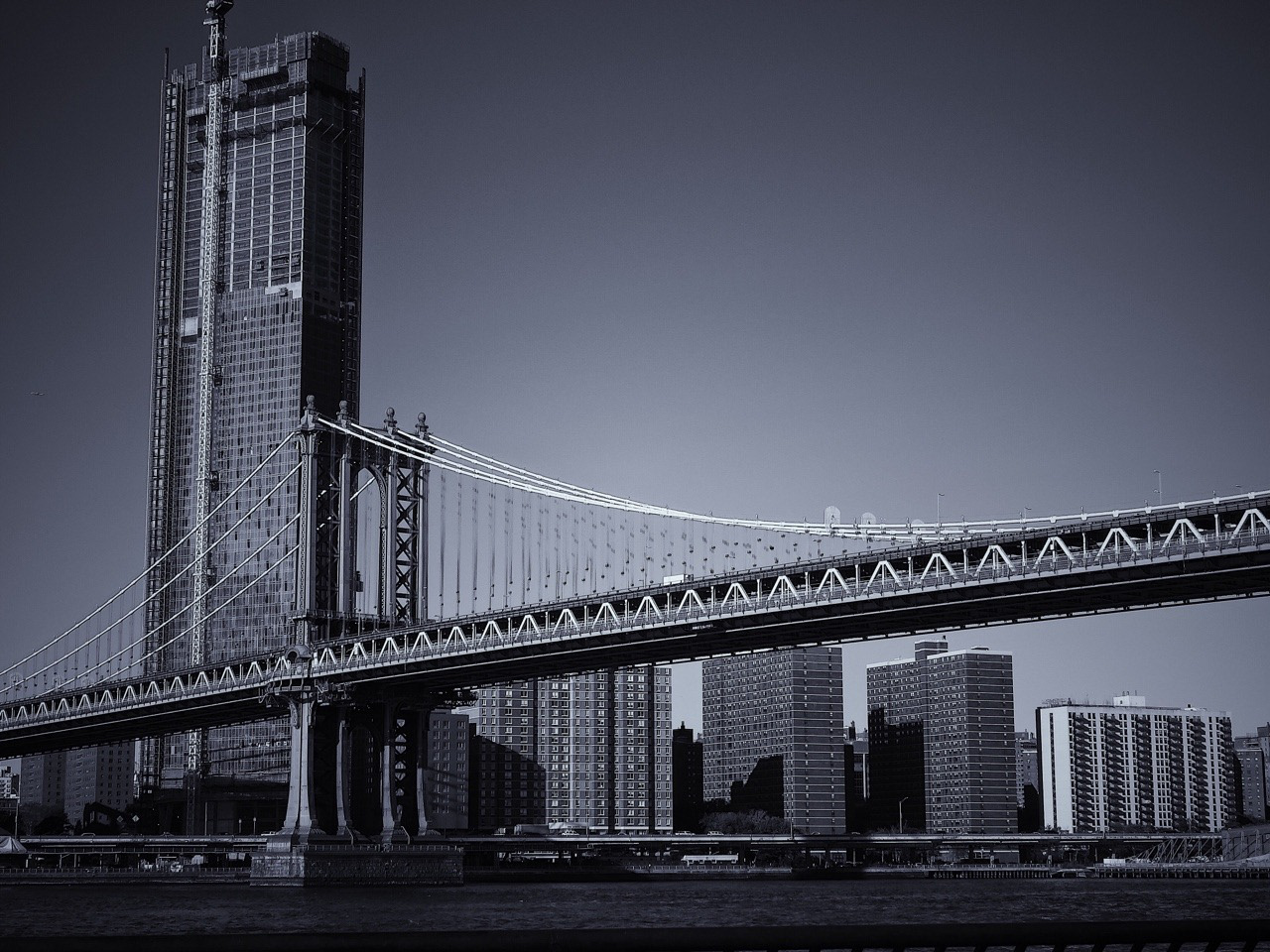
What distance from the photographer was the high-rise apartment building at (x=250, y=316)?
465 feet

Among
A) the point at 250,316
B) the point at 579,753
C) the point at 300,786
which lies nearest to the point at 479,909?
the point at 300,786

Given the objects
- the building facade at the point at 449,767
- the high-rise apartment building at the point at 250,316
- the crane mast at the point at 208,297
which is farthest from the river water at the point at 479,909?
the building facade at the point at 449,767

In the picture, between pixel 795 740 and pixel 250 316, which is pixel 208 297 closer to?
pixel 250 316

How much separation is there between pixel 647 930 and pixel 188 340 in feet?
481

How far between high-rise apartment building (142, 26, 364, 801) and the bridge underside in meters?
47.4

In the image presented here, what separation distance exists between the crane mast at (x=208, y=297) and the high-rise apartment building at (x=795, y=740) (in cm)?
6489

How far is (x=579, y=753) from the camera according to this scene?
561 feet

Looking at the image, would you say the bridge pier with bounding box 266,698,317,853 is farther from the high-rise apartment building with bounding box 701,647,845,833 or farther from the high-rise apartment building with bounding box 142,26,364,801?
the high-rise apartment building with bounding box 701,647,845,833

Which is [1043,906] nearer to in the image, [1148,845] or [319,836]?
[319,836]

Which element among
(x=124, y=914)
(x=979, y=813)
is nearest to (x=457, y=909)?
(x=124, y=914)

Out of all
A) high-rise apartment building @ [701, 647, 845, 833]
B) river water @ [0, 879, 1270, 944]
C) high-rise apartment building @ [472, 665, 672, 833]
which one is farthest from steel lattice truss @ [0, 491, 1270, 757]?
high-rise apartment building @ [701, 647, 845, 833]

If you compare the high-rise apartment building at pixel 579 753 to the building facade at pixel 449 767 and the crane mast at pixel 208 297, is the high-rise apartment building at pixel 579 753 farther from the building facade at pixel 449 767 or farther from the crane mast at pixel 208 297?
the crane mast at pixel 208 297

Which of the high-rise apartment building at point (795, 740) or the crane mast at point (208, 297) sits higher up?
the crane mast at point (208, 297)

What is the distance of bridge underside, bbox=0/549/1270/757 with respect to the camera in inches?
2265
